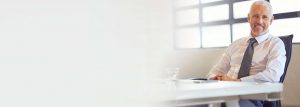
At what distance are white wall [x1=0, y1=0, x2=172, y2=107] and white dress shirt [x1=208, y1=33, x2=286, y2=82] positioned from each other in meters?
2.20

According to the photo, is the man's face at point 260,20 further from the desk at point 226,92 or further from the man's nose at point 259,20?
the desk at point 226,92

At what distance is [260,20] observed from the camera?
2.90m

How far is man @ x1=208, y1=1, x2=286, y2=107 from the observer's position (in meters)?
2.48

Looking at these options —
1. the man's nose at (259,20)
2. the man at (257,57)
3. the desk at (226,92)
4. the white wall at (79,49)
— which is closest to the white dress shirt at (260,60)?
the man at (257,57)

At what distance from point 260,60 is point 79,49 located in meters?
2.52

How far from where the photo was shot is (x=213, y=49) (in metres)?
4.45

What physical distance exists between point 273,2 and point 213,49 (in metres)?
1.06

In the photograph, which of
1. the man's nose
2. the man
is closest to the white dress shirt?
the man

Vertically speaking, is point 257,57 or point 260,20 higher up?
point 260,20

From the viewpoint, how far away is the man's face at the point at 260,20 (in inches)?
114

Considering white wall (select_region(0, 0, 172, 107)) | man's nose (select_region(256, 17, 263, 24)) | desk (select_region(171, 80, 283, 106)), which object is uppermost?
man's nose (select_region(256, 17, 263, 24))

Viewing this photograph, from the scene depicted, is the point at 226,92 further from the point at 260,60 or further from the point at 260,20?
the point at 260,20

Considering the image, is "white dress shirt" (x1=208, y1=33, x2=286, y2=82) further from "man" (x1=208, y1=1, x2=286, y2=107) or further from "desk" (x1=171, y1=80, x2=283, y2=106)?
"desk" (x1=171, y1=80, x2=283, y2=106)

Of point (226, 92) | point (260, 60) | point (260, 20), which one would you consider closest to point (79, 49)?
point (226, 92)
